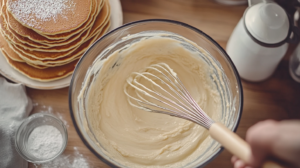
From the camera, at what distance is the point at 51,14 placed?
0.89 m

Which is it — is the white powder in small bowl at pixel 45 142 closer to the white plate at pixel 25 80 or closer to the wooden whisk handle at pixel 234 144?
the white plate at pixel 25 80

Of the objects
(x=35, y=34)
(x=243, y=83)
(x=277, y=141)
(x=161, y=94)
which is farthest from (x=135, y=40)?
(x=277, y=141)

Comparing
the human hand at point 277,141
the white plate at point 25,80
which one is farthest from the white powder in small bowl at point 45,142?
the human hand at point 277,141

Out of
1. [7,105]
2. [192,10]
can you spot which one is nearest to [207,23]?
[192,10]

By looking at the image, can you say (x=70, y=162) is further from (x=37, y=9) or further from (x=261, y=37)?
(x=261, y=37)

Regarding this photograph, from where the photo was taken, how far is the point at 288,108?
3.26 ft

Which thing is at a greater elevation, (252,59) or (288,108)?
(252,59)

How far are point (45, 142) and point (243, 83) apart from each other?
27.6 inches

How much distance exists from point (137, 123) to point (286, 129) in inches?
20.3

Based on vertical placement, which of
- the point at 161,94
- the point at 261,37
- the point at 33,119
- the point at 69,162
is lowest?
the point at 69,162

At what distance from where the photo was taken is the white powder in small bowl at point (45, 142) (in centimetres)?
90

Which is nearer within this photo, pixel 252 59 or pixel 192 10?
pixel 252 59

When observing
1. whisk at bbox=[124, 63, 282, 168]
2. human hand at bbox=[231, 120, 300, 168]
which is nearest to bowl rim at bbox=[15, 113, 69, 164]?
whisk at bbox=[124, 63, 282, 168]

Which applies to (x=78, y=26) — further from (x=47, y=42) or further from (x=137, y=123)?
(x=137, y=123)
